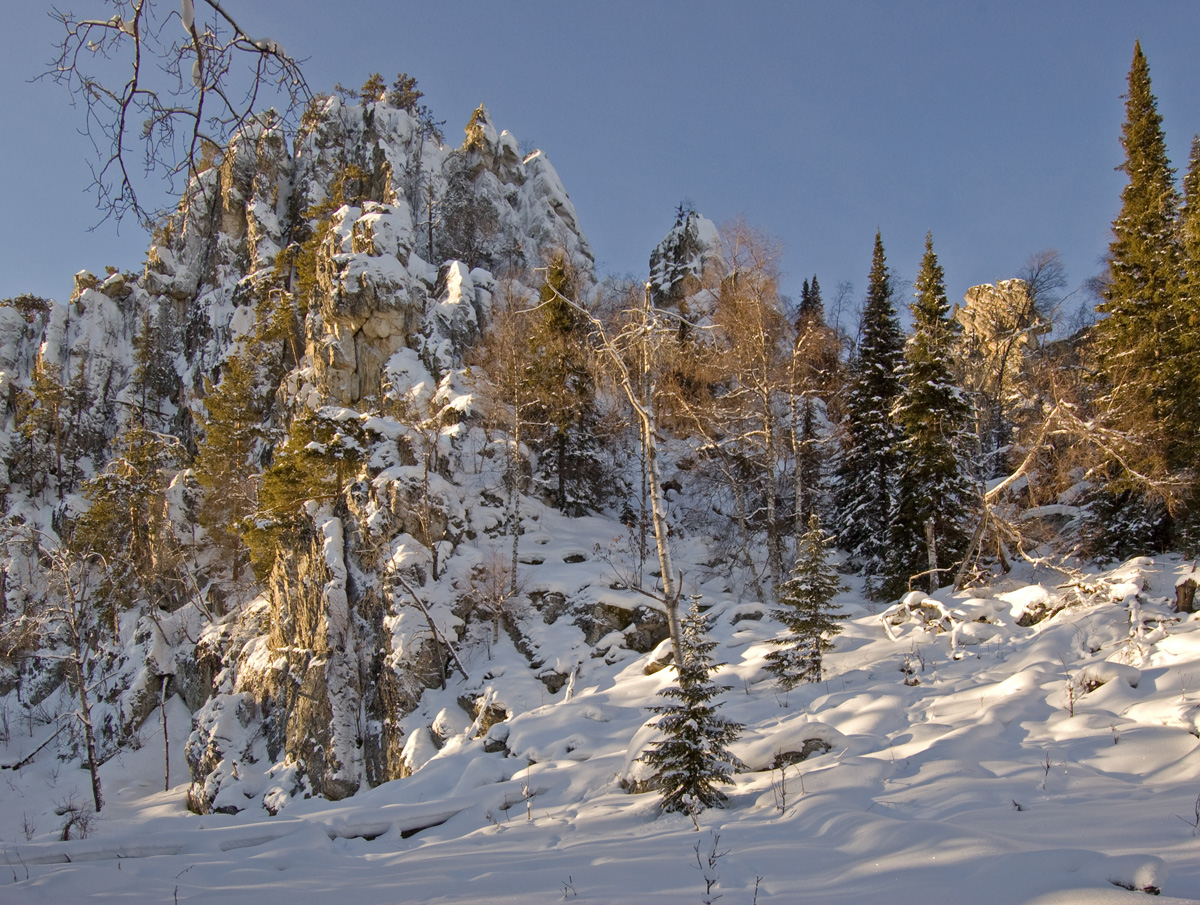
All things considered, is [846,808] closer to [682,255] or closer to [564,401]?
[564,401]

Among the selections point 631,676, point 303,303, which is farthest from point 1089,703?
point 303,303

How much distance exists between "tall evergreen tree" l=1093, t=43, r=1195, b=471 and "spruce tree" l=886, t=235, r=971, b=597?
3898mm

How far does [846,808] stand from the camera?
5.00 m

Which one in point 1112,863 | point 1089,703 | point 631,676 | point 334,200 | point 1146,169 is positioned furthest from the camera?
point 334,200

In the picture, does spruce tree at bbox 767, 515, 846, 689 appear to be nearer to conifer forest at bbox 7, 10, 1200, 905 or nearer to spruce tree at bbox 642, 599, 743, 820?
conifer forest at bbox 7, 10, 1200, 905

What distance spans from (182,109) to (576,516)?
24.0 m

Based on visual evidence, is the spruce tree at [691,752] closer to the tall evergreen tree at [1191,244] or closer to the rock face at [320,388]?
the rock face at [320,388]

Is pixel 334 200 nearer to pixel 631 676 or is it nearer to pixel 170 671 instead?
pixel 170 671

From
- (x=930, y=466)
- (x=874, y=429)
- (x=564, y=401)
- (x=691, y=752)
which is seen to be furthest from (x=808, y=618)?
(x=564, y=401)

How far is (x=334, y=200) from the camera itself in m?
35.2

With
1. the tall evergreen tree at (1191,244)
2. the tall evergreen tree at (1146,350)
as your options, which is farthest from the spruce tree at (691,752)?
the tall evergreen tree at (1191,244)

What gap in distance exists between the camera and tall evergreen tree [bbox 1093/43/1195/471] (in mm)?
16156

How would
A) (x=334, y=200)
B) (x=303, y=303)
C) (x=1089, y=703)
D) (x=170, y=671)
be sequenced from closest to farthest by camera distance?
(x=1089, y=703)
(x=170, y=671)
(x=303, y=303)
(x=334, y=200)

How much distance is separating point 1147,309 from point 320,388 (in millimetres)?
32313
